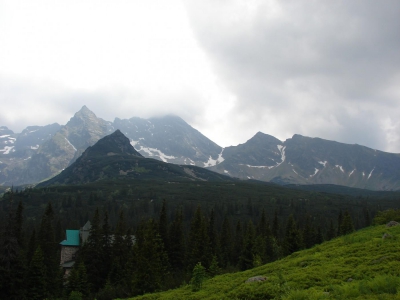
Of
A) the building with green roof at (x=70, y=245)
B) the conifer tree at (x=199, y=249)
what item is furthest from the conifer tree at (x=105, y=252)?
the conifer tree at (x=199, y=249)

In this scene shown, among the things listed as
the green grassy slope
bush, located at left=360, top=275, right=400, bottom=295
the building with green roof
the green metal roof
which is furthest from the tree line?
bush, located at left=360, top=275, right=400, bottom=295

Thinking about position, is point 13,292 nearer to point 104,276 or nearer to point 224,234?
point 104,276

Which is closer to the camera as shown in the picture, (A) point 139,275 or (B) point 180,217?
(A) point 139,275

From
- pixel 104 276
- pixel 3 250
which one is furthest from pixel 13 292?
pixel 104 276

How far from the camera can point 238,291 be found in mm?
24219

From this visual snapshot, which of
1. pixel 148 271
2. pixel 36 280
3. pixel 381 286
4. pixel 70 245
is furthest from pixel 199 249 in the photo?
pixel 381 286

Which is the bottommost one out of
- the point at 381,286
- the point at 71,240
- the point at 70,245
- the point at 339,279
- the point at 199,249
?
the point at 70,245

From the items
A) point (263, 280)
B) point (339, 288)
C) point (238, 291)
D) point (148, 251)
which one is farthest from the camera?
point (148, 251)

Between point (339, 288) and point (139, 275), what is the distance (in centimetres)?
3747

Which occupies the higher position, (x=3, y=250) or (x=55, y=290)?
(x=3, y=250)

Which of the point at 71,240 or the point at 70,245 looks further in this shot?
the point at 71,240

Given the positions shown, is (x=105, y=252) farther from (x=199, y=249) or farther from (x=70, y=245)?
(x=199, y=249)

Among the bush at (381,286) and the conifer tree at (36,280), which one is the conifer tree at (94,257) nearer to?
the conifer tree at (36,280)

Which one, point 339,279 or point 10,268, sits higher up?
point 339,279
